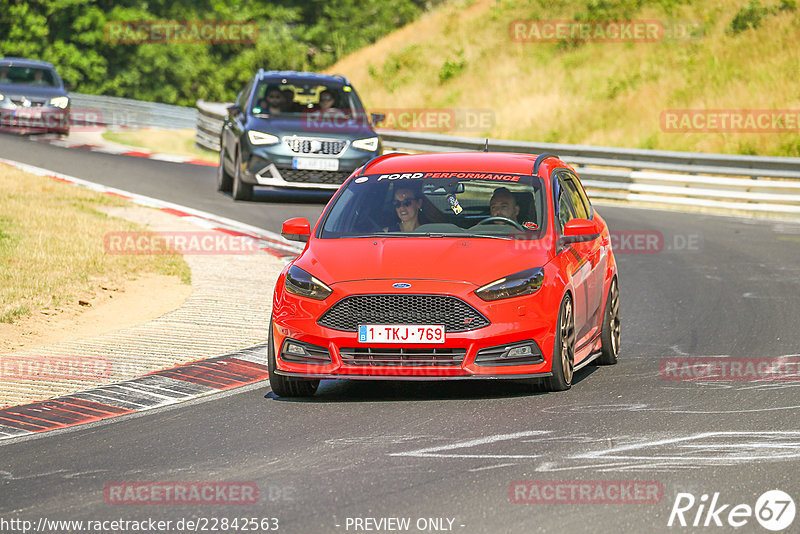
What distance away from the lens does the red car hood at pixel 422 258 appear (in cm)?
857

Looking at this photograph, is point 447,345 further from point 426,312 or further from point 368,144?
point 368,144

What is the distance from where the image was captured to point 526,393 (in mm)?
8891

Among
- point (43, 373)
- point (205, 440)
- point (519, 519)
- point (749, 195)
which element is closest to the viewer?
point (519, 519)

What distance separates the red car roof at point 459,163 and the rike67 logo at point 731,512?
13.5 feet

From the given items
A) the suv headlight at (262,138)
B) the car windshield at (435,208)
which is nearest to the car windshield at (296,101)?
the suv headlight at (262,138)

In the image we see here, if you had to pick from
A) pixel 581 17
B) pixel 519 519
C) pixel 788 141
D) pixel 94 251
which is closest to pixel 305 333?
pixel 519 519

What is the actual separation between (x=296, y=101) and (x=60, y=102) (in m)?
12.5

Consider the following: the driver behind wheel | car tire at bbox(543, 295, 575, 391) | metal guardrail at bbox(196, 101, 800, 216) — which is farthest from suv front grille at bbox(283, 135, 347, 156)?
car tire at bbox(543, 295, 575, 391)

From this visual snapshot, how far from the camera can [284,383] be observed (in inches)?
350

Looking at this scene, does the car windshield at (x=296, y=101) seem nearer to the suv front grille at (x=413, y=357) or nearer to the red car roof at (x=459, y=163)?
the red car roof at (x=459, y=163)

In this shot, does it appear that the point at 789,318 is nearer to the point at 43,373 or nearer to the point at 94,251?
the point at 43,373

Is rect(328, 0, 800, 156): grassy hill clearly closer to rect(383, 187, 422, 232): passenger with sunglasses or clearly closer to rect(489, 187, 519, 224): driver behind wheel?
rect(489, 187, 519, 224): driver behind wheel

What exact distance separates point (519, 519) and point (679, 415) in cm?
257

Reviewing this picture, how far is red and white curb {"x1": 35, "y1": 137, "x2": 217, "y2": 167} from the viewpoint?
2828 centimetres
